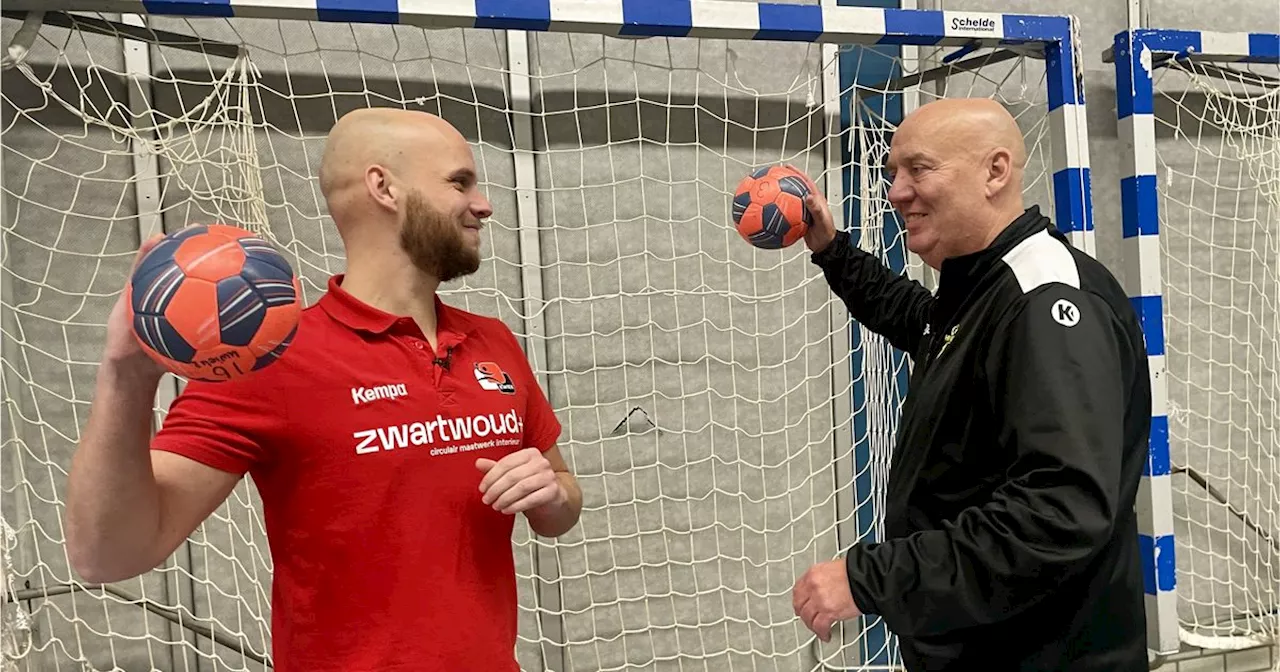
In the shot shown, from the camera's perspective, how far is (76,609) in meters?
1.92

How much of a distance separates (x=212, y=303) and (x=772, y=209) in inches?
43.1

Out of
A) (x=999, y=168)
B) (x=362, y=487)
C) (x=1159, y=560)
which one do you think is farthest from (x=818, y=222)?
(x=1159, y=560)

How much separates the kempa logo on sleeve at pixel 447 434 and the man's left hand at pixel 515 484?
83mm

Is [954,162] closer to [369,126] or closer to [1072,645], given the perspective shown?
[1072,645]

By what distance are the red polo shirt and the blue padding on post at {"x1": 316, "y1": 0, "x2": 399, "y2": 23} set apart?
30.0 inches

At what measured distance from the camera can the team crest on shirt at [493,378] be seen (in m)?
1.24

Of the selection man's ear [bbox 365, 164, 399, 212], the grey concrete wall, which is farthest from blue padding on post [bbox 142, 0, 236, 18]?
man's ear [bbox 365, 164, 399, 212]

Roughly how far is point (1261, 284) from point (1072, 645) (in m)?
2.16

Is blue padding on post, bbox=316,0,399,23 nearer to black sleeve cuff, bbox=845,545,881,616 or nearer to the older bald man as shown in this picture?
the older bald man

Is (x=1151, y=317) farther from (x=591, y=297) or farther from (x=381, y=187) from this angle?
(x=381, y=187)

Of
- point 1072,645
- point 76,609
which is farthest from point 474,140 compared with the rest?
point 1072,645

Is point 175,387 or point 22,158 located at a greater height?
point 22,158

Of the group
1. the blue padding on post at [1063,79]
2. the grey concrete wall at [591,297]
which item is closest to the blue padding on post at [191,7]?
the grey concrete wall at [591,297]

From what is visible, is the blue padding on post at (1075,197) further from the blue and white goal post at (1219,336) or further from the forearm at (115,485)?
the forearm at (115,485)
